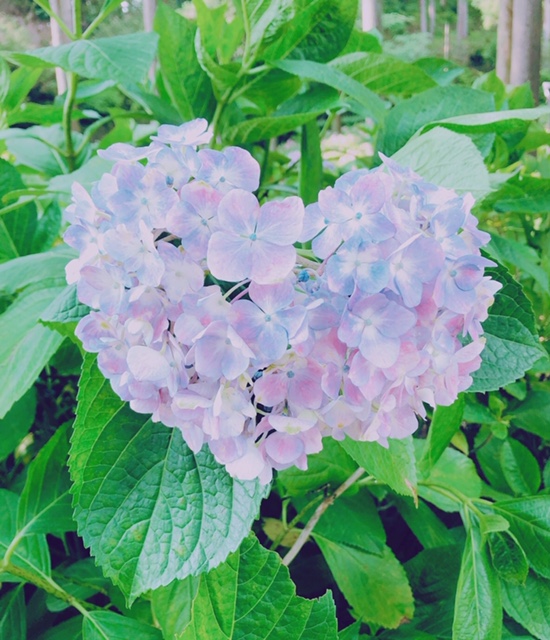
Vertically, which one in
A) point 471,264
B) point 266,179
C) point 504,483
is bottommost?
point 504,483

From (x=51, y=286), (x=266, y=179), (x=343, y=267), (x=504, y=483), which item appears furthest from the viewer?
(x=266, y=179)

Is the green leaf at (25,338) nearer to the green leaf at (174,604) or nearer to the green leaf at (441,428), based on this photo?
the green leaf at (174,604)

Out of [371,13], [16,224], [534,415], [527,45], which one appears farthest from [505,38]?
[16,224]

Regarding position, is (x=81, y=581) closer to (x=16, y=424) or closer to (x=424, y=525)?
(x=16, y=424)

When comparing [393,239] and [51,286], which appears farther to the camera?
[51,286]

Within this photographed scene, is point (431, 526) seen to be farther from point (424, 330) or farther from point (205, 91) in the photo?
point (205, 91)

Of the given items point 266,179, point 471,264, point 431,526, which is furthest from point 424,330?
point 266,179

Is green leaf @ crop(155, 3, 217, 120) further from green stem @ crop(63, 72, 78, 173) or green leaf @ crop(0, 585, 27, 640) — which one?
green leaf @ crop(0, 585, 27, 640)

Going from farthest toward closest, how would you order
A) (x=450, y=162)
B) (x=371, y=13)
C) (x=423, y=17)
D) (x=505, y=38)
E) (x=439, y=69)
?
(x=423, y=17)
(x=371, y=13)
(x=505, y=38)
(x=439, y=69)
(x=450, y=162)
